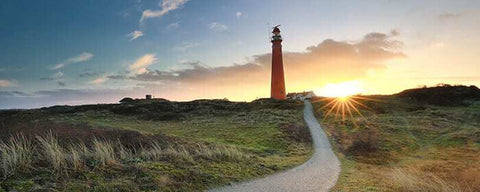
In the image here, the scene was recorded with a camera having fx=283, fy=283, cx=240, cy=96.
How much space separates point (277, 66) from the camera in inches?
2288

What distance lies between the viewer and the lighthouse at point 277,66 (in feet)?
191

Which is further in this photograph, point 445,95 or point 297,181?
point 445,95

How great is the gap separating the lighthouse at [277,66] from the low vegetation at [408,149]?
36.8 feet

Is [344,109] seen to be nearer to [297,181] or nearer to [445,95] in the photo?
[445,95]

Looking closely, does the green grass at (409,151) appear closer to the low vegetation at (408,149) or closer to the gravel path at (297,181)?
the low vegetation at (408,149)

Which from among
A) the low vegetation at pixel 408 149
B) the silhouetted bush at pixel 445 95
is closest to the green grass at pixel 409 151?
the low vegetation at pixel 408 149

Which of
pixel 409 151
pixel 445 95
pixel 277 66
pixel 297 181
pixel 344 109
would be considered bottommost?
pixel 409 151

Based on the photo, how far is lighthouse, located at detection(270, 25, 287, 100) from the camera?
191ft

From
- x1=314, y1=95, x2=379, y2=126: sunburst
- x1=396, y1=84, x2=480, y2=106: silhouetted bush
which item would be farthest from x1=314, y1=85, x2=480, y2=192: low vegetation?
x1=396, y1=84, x2=480, y2=106: silhouetted bush

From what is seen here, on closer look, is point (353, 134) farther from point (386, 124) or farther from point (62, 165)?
point (62, 165)

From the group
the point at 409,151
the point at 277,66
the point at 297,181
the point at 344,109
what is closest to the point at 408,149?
the point at 409,151

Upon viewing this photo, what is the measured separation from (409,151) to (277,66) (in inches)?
1421

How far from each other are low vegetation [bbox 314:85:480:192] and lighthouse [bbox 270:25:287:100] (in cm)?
1123

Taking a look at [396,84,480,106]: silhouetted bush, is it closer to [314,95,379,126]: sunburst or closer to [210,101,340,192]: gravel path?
[314,95,379,126]: sunburst
